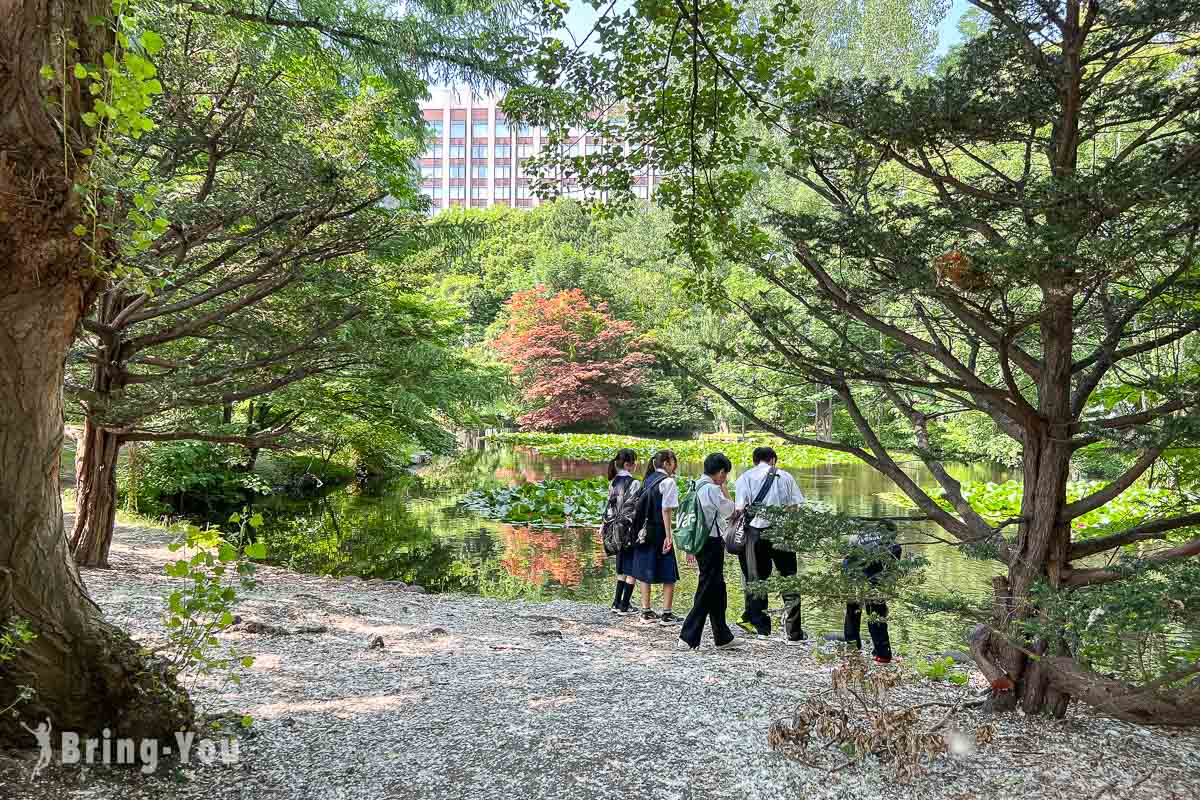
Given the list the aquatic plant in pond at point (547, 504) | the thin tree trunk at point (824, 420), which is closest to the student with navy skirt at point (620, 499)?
the aquatic plant in pond at point (547, 504)

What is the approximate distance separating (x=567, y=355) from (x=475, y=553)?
2236 centimetres

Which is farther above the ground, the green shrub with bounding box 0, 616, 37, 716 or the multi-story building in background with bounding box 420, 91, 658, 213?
the multi-story building in background with bounding box 420, 91, 658, 213

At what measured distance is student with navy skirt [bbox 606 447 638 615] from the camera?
20.3 ft

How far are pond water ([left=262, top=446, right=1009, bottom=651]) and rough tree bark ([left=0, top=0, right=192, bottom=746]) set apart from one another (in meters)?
3.50

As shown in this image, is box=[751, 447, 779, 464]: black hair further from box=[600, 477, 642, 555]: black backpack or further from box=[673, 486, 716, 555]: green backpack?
box=[600, 477, 642, 555]: black backpack

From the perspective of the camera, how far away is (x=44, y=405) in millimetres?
2621

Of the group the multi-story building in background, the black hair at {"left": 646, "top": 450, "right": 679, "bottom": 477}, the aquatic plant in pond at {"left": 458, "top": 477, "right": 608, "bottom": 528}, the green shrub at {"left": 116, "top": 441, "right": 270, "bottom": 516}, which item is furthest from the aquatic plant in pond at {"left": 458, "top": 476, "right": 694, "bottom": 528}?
the multi-story building in background

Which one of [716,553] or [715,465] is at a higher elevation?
[715,465]

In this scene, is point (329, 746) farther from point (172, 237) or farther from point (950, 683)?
point (172, 237)

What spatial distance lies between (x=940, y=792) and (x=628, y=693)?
58.4 inches

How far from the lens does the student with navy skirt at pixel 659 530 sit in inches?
229

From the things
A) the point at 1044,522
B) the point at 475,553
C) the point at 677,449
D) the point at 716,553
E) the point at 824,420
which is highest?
the point at 824,420

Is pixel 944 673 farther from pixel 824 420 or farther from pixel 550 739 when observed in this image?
pixel 824 420

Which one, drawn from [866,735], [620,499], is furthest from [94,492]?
[866,735]
